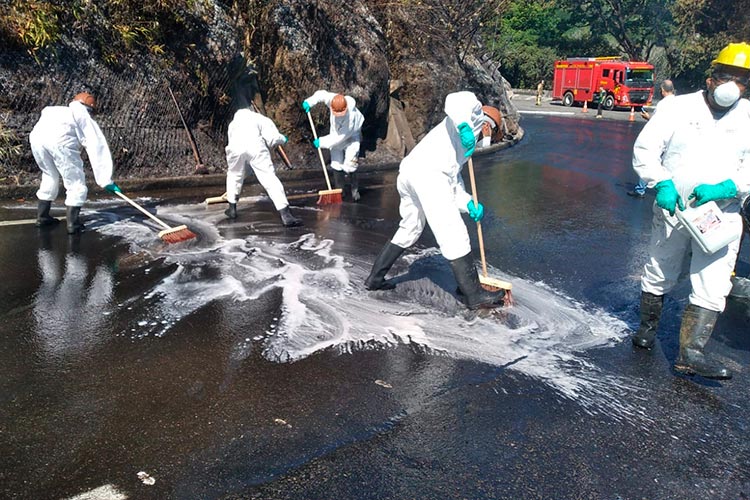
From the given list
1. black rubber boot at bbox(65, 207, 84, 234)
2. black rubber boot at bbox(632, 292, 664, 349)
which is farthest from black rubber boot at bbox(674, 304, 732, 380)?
black rubber boot at bbox(65, 207, 84, 234)

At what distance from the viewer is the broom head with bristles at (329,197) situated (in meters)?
9.05

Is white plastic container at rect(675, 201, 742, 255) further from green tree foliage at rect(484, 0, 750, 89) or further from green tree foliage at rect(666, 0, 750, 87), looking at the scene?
green tree foliage at rect(484, 0, 750, 89)

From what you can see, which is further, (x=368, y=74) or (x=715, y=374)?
(x=368, y=74)

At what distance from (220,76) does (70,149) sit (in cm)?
413

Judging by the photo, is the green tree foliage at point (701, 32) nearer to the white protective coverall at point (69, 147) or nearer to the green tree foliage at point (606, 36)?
→ the green tree foliage at point (606, 36)

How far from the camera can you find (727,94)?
381cm

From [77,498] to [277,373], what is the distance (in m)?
1.42

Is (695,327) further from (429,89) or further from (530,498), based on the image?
(429,89)

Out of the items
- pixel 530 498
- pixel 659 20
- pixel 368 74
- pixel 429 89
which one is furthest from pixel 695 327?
pixel 659 20

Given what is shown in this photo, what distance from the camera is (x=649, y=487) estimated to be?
306cm

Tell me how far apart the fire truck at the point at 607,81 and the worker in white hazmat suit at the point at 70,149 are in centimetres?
2589

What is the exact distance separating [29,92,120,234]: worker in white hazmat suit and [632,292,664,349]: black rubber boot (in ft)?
17.6

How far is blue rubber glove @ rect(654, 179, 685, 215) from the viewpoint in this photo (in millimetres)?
3938

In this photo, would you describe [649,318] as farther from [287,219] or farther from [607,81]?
[607,81]
